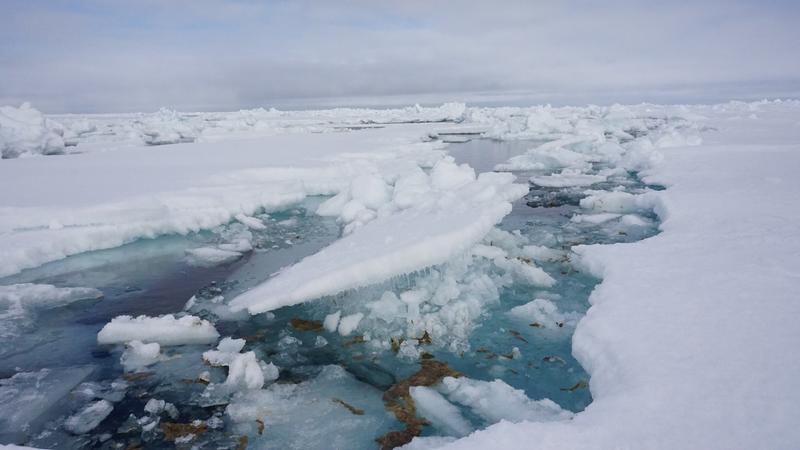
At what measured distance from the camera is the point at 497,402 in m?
3.41

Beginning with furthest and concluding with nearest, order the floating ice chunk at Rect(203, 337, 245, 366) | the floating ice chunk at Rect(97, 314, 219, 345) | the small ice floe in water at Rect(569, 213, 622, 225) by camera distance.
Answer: the small ice floe in water at Rect(569, 213, 622, 225) → the floating ice chunk at Rect(97, 314, 219, 345) → the floating ice chunk at Rect(203, 337, 245, 366)

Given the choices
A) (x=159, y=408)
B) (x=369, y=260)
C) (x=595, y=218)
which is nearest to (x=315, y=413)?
(x=159, y=408)

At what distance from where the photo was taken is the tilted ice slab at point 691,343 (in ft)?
7.64

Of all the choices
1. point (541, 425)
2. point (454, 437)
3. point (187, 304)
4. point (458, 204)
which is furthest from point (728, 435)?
point (187, 304)

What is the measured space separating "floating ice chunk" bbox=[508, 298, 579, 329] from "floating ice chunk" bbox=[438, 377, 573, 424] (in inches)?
48.6

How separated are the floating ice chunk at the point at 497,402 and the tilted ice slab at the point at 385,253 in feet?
4.05

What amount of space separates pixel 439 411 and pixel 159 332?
281 centimetres

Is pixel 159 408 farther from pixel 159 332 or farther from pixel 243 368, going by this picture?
pixel 159 332

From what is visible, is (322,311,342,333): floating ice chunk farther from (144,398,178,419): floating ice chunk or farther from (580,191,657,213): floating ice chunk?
(580,191,657,213): floating ice chunk

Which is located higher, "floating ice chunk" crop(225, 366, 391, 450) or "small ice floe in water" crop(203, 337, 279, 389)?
"small ice floe in water" crop(203, 337, 279, 389)

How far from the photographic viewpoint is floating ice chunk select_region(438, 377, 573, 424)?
3.22 metres

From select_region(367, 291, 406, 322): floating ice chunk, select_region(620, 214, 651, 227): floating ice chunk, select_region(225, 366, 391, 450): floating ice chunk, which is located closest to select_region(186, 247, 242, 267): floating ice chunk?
select_region(367, 291, 406, 322): floating ice chunk

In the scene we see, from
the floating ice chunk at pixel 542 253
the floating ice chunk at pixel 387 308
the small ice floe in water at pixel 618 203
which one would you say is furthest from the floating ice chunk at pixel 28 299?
the small ice floe in water at pixel 618 203

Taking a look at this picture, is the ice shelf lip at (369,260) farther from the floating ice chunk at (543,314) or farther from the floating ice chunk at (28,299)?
the floating ice chunk at (28,299)
